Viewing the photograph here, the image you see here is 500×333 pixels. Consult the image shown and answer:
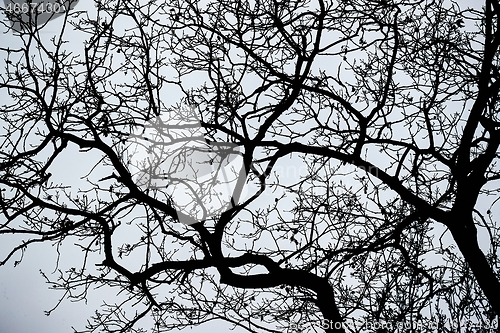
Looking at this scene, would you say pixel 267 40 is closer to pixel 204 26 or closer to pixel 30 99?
pixel 204 26

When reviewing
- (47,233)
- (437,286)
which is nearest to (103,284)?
(47,233)

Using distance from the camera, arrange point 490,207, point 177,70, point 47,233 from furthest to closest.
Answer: point 490,207, point 177,70, point 47,233

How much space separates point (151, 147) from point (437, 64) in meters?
3.88

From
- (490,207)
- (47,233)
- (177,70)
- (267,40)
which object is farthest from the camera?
(490,207)

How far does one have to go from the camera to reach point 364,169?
4.94 meters

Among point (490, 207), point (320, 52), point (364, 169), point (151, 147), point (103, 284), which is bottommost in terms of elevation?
point (103, 284)

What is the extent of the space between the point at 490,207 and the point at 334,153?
7.78ft

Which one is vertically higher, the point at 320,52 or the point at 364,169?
A: the point at 320,52

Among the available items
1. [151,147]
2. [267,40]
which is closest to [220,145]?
[151,147]

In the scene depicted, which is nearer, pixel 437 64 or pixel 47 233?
pixel 47 233

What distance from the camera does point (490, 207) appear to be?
5.11 m

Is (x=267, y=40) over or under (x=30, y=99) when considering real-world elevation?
over

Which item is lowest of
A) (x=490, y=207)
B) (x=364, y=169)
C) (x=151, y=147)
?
(x=490, y=207)

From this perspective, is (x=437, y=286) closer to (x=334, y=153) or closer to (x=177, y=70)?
(x=334, y=153)
